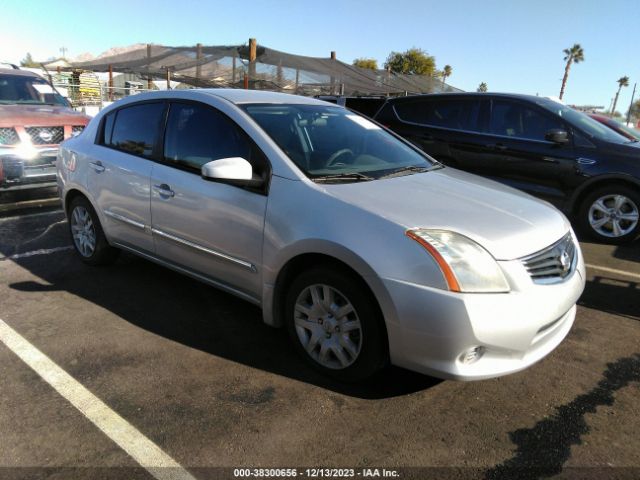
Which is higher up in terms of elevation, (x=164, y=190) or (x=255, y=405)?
(x=164, y=190)

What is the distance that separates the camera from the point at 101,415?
2502mm

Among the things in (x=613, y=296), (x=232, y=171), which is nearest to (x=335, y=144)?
(x=232, y=171)

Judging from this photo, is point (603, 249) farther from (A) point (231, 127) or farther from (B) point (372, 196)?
(A) point (231, 127)

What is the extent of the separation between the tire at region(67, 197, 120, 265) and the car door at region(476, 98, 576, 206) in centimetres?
481

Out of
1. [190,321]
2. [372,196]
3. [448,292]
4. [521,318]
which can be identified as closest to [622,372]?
[521,318]

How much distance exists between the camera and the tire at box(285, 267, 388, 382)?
8.43 ft

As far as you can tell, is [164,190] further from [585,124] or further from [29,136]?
[585,124]

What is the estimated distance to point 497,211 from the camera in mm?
2787

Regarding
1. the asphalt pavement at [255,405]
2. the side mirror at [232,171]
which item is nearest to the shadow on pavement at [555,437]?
the asphalt pavement at [255,405]

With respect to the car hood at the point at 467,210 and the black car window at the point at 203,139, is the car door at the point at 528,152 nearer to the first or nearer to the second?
the car hood at the point at 467,210

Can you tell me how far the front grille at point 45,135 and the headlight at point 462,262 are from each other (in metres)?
6.45

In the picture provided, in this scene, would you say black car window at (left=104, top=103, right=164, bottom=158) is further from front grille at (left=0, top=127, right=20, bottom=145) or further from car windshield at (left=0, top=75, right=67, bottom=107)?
car windshield at (left=0, top=75, right=67, bottom=107)

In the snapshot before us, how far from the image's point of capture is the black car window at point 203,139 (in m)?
3.15

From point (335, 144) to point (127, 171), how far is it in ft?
5.51
